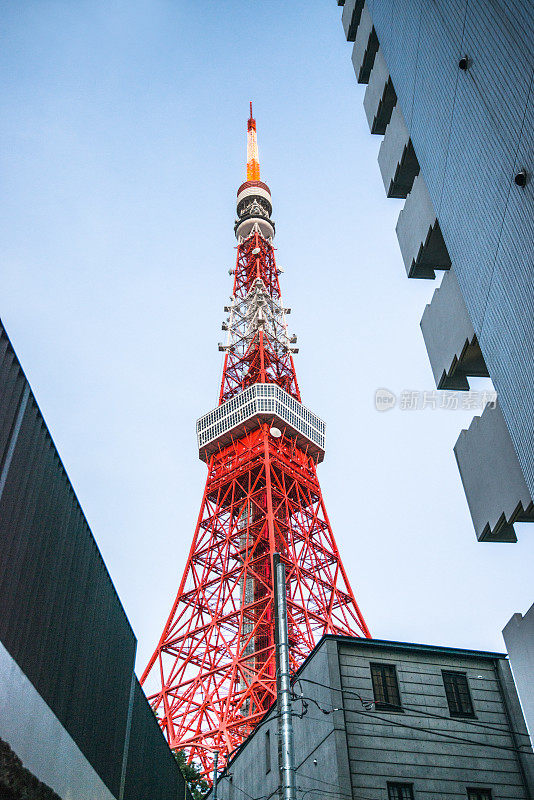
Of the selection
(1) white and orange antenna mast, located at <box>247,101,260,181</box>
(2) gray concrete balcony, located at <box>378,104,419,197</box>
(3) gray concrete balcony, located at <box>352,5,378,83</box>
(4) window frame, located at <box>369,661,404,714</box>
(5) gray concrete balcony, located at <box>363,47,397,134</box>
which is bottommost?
(4) window frame, located at <box>369,661,404,714</box>

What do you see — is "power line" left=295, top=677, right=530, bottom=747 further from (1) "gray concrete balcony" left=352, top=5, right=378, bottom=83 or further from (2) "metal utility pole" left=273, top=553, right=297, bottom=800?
(1) "gray concrete balcony" left=352, top=5, right=378, bottom=83

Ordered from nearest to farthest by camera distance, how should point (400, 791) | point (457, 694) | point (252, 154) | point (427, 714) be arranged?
point (400, 791), point (427, 714), point (457, 694), point (252, 154)

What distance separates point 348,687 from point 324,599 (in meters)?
30.5

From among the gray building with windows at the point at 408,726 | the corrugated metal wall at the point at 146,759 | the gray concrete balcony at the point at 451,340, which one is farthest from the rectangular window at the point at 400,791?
the gray concrete balcony at the point at 451,340

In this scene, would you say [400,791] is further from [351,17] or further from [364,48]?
[351,17]

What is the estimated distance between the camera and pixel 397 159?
1641cm

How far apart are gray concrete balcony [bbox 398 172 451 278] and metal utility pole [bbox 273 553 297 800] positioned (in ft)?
20.9

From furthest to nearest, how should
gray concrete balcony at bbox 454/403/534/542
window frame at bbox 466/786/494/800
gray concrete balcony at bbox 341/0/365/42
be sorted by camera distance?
gray concrete balcony at bbox 341/0/365/42, window frame at bbox 466/786/494/800, gray concrete balcony at bbox 454/403/534/542

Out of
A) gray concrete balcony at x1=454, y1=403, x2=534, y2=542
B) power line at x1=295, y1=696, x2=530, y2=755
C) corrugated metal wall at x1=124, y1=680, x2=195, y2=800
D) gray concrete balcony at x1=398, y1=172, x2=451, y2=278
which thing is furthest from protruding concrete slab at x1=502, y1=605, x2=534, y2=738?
power line at x1=295, y1=696, x2=530, y2=755

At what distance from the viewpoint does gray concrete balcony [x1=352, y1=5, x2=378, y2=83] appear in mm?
18109

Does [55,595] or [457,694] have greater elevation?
[457,694]

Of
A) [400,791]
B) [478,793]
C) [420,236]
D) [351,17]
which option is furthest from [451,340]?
[478,793]

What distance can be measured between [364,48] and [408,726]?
671 inches

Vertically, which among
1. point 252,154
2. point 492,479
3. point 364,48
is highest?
point 252,154
